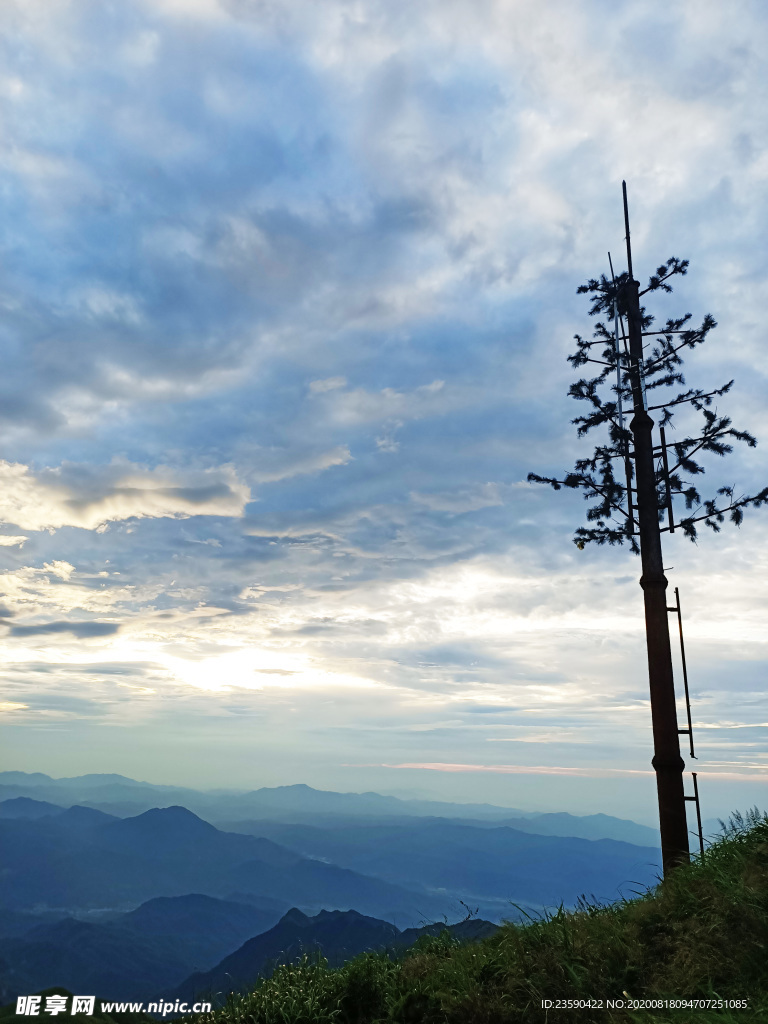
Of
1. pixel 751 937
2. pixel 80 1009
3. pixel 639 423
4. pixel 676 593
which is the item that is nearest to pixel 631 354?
pixel 639 423

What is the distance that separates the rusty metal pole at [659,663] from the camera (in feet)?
43.1

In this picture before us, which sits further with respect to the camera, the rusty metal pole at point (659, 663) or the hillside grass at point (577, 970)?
the rusty metal pole at point (659, 663)

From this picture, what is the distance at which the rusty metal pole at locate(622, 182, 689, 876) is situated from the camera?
13148 millimetres

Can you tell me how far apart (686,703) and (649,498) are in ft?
14.2

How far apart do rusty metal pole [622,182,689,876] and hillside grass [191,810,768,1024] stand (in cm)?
288

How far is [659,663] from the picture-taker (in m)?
13.9

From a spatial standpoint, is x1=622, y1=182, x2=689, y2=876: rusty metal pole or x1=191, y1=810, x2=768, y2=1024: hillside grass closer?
x1=191, y1=810, x2=768, y2=1024: hillside grass

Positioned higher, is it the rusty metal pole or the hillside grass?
the rusty metal pole

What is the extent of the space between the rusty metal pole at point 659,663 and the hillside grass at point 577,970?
113 inches

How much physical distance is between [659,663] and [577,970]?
6937 mm

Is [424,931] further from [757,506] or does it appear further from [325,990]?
[757,506]

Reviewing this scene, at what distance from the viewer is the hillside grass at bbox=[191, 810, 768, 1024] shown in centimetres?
749

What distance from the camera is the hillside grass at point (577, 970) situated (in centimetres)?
749

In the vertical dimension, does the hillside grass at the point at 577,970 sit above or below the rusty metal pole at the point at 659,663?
below
